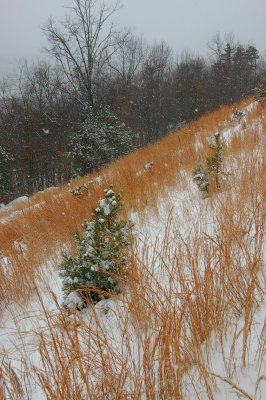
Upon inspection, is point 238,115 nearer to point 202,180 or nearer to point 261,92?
point 261,92

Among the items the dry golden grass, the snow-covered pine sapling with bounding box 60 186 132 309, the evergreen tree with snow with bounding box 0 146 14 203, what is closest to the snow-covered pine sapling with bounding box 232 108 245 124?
the dry golden grass

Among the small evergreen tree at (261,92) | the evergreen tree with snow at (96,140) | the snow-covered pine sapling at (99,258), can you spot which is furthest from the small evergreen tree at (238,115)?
the evergreen tree with snow at (96,140)

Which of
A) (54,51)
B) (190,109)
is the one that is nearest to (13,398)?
(54,51)

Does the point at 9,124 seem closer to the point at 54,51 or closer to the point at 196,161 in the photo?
the point at 54,51

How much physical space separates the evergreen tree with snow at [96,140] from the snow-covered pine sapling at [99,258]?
1097cm

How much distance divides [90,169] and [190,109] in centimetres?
1275

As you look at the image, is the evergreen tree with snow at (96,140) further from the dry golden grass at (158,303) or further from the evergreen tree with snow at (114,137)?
the dry golden grass at (158,303)

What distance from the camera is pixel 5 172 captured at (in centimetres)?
2047

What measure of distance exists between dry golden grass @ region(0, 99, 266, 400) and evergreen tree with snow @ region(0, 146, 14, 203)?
18.2m

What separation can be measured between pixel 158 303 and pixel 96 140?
41.5 feet

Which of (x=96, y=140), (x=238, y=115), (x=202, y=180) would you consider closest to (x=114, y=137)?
(x=96, y=140)

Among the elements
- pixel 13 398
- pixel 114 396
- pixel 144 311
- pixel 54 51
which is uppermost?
pixel 54 51

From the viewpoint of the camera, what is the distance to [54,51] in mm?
16375

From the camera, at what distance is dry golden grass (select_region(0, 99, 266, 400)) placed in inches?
36.5
